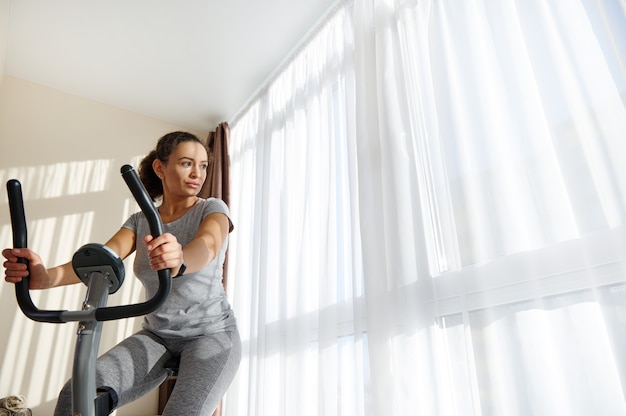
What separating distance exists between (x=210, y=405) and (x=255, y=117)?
2491 millimetres

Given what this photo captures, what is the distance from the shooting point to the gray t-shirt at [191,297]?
155 cm

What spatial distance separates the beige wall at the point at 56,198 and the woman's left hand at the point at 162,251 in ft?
8.25

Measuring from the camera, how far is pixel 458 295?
1663 mm

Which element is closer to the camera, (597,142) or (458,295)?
(597,142)

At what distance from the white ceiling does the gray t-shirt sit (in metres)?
1.68

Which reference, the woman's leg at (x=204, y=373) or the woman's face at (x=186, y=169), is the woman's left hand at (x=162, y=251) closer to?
the woman's leg at (x=204, y=373)

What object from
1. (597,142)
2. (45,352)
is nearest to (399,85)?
(597,142)

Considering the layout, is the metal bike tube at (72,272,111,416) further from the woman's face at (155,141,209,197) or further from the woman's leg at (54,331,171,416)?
the woman's face at (155,141,209,197)

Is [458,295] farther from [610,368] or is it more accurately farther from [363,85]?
[363,85]

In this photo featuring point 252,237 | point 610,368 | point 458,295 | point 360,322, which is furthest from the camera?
point 252,237

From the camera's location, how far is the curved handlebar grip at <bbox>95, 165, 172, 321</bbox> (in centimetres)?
101


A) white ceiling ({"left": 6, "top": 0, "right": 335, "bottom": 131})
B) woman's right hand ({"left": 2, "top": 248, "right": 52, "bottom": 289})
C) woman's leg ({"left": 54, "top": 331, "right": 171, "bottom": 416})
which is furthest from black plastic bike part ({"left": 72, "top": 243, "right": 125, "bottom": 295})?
white ceiling ({"left": 6, "top": 0, "right": 335, "bottom": 131})

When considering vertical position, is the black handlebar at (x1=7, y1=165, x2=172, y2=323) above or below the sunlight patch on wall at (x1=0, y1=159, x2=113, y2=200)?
below

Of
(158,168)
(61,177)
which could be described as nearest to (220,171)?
(61,177)
